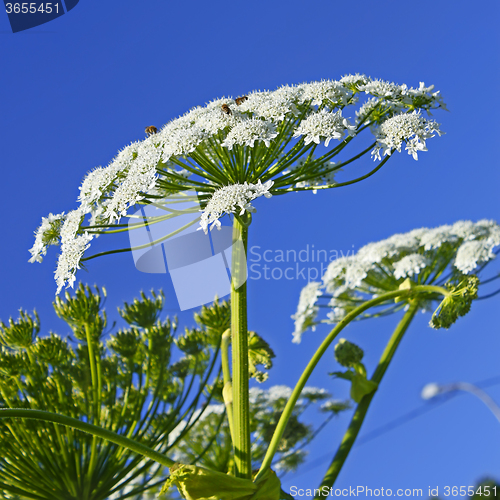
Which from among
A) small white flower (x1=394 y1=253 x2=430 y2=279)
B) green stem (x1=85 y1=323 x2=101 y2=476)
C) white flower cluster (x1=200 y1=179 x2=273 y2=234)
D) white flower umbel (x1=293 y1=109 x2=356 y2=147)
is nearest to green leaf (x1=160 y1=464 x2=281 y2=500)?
white flower cluster (x1=200 y1=179 x2=273 y2=234)

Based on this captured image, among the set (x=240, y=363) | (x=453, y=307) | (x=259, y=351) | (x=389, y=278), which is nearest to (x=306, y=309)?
(x=389, y=278)

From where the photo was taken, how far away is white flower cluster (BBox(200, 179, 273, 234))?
8.68 ft

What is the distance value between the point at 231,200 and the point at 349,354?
2399 millimetres

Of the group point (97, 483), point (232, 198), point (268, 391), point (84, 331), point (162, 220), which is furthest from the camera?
point (268, 391)

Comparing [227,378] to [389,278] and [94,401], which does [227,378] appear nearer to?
[94,401]

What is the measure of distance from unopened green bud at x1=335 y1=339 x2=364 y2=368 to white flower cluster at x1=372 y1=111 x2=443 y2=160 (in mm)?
2000

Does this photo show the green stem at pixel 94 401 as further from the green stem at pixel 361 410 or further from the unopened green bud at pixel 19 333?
the green stem at pixel 361 410

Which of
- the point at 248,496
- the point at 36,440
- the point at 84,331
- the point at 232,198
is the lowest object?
the point at 248,496

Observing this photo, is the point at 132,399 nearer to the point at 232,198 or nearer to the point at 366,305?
the point at 366,305

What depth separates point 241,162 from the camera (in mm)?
2979

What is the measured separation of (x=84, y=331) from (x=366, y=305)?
276 cm

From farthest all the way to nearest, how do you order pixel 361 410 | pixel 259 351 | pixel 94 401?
pixel 361 410
pixel 94 401
pixel 259 351

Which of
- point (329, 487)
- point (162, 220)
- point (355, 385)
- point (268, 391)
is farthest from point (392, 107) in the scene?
point (268, 391)

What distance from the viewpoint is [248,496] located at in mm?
2783
